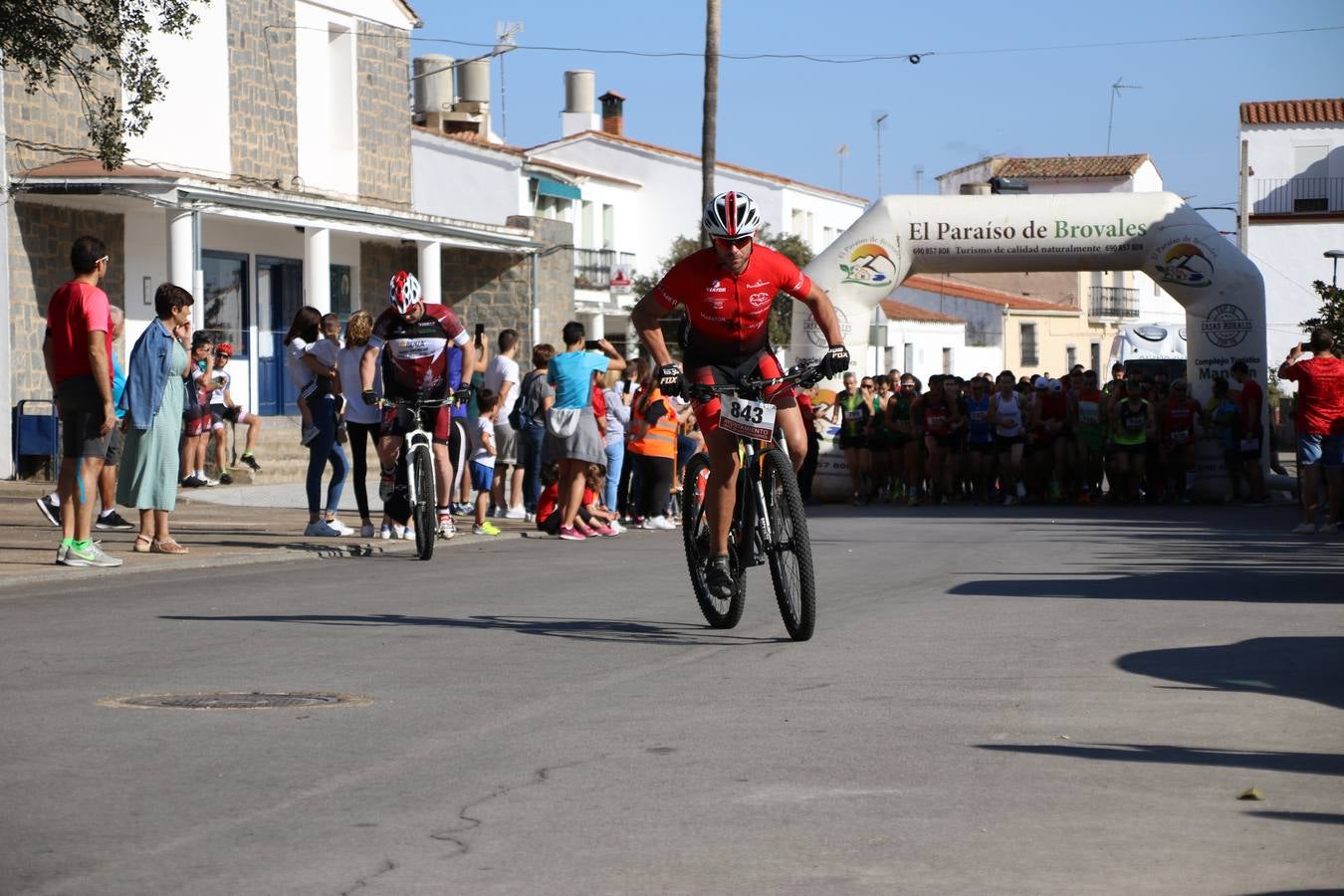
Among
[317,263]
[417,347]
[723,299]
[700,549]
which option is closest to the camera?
[723,299]

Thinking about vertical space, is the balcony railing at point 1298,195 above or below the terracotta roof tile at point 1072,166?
below

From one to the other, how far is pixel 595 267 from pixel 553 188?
7.53 m

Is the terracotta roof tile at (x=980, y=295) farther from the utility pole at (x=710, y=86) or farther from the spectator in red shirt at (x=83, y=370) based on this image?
the spectator in red shirt at (x=83, y=370)

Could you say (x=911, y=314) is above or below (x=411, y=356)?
above

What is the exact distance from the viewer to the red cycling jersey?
364 inches

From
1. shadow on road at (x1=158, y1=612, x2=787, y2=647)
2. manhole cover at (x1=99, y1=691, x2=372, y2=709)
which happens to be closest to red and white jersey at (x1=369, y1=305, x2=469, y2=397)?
shadow on road at (x1=158, y1=612, x2=787, y2=647)

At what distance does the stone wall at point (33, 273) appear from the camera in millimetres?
27125

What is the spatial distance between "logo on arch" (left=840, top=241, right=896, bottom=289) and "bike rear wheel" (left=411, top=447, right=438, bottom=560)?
13760 millimetres

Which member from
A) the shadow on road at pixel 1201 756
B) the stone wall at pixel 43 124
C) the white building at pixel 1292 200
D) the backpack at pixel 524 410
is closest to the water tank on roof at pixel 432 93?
the white building at pixel 1292 200

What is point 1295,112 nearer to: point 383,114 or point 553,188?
point 553,188

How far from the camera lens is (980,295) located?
260 feet

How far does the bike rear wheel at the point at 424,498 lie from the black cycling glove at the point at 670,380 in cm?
517

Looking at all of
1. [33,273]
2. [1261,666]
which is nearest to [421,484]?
[1261,666]

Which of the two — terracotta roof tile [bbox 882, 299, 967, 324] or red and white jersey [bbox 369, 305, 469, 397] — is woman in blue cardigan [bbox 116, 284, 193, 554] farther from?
terracotta roof tile [bbox 882, 299, 967, 324]
